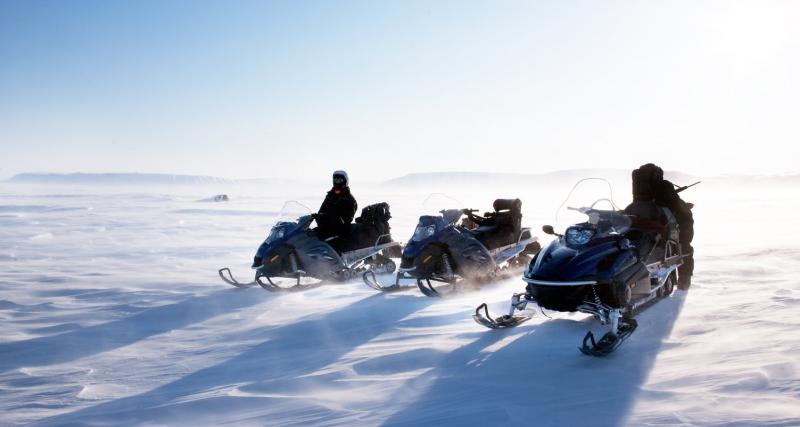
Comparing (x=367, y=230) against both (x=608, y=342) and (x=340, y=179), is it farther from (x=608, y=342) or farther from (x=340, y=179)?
(x=608, y=342)

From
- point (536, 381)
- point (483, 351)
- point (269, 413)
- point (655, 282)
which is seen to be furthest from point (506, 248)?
point (269, 413)

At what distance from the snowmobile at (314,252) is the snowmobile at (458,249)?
81 centimetres

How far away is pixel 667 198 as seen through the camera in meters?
7.01

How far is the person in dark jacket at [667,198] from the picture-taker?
6.92 meters

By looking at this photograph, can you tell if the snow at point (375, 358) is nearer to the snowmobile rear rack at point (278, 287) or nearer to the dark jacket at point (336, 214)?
the snowmobile rear rack at point (278, 287)

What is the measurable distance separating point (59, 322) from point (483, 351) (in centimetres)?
461

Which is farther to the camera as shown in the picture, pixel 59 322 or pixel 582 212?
pixel 59 322

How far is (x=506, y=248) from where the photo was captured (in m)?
8.46

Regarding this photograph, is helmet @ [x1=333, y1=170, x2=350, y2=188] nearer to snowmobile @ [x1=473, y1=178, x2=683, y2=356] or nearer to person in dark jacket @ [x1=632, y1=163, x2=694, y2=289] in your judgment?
snowmobile @ [x1=473, y1=178, x2=683, y2=356]

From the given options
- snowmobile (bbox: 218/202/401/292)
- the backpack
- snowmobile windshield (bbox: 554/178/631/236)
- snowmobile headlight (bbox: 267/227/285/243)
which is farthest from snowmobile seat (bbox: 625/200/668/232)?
snowmobile headlight (bbox: 267/227/285/243)

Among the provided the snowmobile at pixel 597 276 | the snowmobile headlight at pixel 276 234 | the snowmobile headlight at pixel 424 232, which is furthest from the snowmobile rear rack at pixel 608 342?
the snowmobile headlight at pixel 276 234

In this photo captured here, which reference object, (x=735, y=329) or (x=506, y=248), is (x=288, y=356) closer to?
(x=735, y=329)

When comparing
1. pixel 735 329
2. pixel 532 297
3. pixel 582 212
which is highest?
pixel 582 212

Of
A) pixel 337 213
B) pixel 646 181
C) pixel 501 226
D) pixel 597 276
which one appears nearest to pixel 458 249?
pixel 501 226
